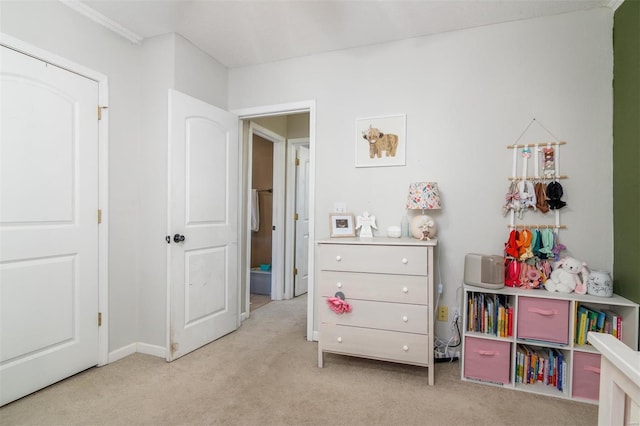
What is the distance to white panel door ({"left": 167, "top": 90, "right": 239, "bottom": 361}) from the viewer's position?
242 cm

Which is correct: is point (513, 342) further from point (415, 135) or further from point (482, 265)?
point (415, 135)

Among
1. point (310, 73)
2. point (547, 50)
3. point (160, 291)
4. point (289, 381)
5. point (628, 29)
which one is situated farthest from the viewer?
point (310, 73)

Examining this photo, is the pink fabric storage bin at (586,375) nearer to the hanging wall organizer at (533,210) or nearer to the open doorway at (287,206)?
the hanging wall organizer at (533,210)

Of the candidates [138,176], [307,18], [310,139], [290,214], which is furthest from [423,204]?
[138,176]

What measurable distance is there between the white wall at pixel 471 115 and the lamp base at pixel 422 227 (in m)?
0.16

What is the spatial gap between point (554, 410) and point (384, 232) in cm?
149

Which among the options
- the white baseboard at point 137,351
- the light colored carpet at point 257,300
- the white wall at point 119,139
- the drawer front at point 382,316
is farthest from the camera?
the light colored carpet at point 257,300

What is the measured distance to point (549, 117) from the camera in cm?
225

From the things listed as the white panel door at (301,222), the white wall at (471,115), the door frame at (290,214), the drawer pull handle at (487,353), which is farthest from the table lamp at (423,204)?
the white panel door at (301,222)

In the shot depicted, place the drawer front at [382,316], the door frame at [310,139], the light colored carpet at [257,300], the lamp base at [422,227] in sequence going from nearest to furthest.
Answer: the drawer front at [382,316] → the lamp base at [422,227] → the door frame at [310,139] → the light colored carpet at [257,300]

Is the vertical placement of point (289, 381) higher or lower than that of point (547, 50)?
lower

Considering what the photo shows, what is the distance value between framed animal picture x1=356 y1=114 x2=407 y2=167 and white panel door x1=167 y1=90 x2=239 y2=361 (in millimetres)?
1204

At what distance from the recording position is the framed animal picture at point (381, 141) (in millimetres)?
2583

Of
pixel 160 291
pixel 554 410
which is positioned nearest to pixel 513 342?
pixel 554 410
